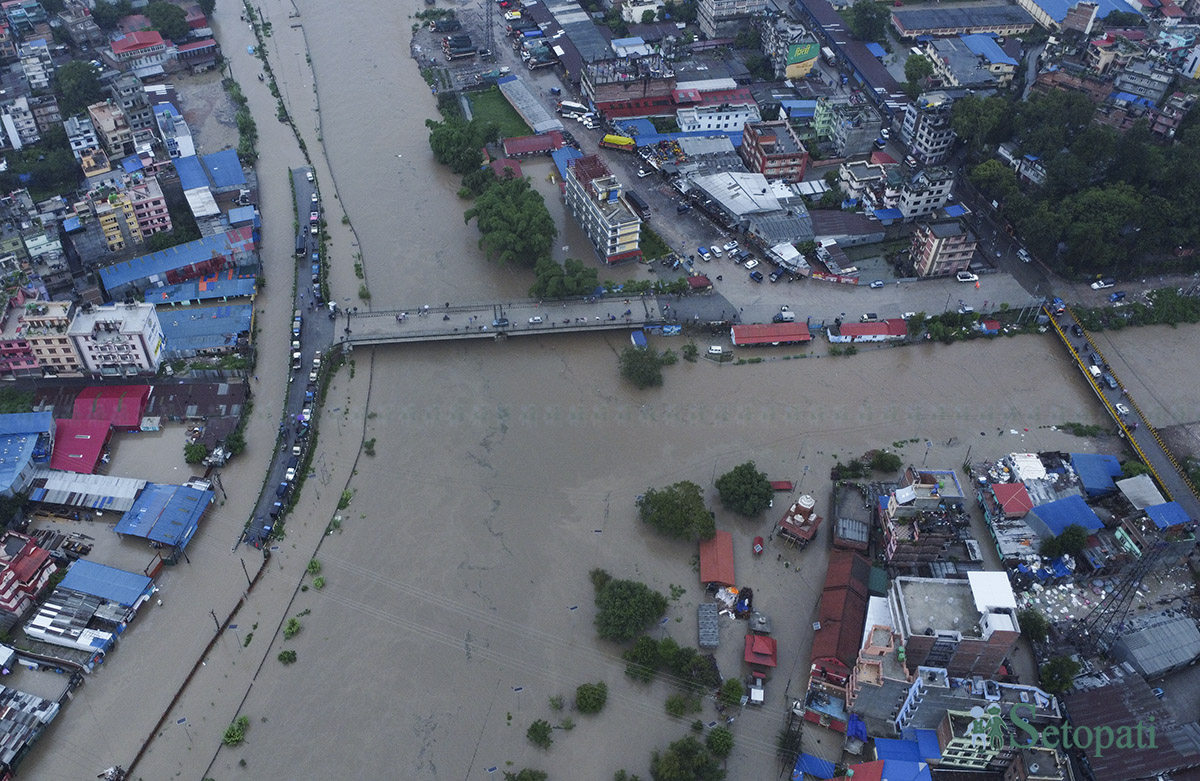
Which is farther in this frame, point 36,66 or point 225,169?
point 36,66

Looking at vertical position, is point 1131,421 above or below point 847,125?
below

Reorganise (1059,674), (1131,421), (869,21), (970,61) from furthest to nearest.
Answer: (869,21)
(970,61)
(1131,421)
(1059,674)

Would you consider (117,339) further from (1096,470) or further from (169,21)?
(1096,470)

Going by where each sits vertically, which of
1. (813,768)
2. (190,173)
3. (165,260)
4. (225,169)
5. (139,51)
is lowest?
(813,768)

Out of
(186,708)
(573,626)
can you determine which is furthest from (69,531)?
(573,626)

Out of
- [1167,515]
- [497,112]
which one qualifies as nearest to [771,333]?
[1167,515]

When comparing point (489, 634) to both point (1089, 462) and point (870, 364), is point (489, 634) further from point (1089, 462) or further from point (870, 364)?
point (1089, 462)
